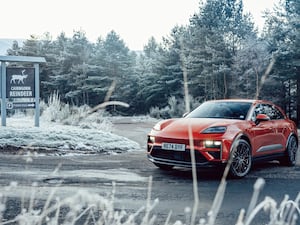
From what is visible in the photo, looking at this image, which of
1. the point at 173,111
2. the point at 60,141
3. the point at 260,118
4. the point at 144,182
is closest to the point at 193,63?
the point at 173,111

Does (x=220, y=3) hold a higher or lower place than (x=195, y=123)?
higher

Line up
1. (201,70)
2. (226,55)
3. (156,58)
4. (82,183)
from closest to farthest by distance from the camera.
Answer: (82,183) < (226,55) < (201,70) < (156,58)

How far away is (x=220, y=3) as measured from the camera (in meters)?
37.8

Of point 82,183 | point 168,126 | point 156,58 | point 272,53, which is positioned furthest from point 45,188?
point 156,58

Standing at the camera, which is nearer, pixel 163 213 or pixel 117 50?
pixel 163 213

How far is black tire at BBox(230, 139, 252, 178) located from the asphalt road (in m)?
0.16

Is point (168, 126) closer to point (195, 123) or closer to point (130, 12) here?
point (195, 123)

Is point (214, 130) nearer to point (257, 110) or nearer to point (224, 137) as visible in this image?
point (224, 137)

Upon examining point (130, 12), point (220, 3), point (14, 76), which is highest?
point (220, 3)

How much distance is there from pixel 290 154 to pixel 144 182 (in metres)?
4.16

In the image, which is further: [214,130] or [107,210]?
[214,130]

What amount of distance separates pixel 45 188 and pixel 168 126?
273 centimetres

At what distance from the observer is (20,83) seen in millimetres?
14703

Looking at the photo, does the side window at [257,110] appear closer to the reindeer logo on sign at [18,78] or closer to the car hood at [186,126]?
the car hood at [186,126]
